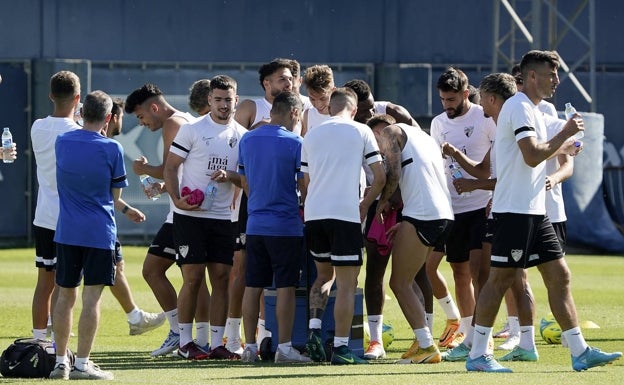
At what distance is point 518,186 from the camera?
1035 cm

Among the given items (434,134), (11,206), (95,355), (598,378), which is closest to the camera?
(598,378)

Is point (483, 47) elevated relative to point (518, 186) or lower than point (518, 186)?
elevated

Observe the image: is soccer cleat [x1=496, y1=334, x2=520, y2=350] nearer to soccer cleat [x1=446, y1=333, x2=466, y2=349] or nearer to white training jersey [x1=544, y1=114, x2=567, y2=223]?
soccer cleat [x1=446, y1=333, x2=466, y2=349]

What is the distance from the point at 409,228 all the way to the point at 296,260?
971mm

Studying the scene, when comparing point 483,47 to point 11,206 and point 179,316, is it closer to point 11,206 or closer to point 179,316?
point 11,206

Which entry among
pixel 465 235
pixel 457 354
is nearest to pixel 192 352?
pixel 457 354

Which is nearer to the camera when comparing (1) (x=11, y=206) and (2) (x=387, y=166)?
(2) (x=387, y=166)

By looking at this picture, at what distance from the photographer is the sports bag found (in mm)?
9961

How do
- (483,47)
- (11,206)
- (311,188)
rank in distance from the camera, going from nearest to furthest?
1. (311,188)
2. (11,206)
3. (483,47)

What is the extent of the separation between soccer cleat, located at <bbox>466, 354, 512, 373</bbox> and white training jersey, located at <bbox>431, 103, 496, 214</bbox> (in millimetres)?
2524

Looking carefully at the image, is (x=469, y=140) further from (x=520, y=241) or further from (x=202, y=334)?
(x=202, y=334)

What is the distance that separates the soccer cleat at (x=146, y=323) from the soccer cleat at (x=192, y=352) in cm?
161

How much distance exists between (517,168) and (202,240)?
9.83 feet

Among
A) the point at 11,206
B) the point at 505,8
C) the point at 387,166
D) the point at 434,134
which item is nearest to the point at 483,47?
the point at 505,8
